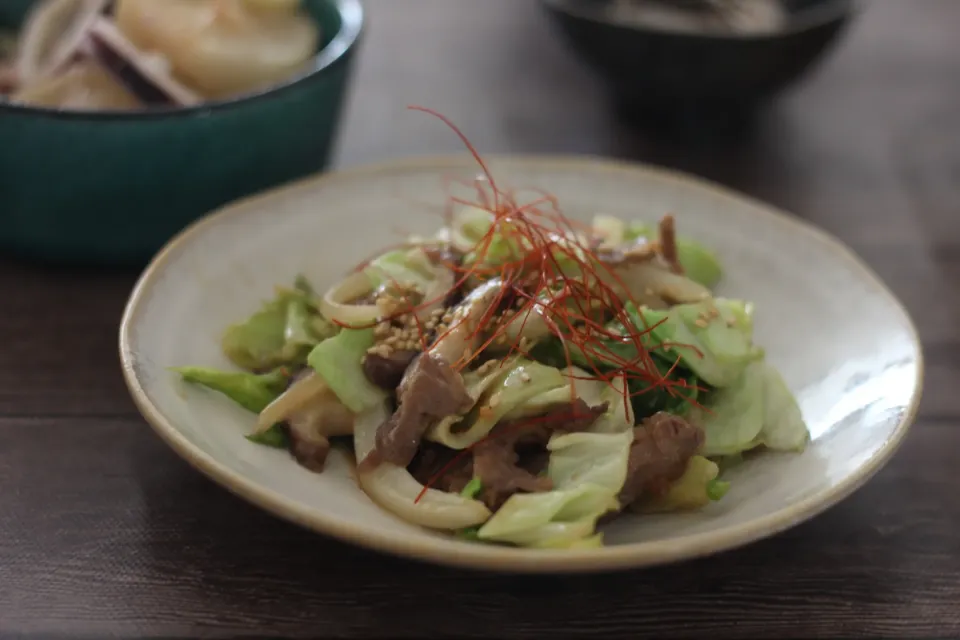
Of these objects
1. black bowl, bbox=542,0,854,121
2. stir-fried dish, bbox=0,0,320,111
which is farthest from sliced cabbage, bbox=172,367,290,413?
black bowl, bbox=542,0,854,121

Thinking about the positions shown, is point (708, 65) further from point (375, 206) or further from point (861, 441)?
point (861, 441)

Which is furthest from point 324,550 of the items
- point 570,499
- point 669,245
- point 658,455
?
point 669,245

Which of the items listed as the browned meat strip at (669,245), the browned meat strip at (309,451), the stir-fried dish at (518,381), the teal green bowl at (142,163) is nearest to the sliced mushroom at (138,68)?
the teal green bowl at (142,163)

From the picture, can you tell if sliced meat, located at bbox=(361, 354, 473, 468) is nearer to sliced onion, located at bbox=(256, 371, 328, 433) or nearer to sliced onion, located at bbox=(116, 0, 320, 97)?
sliced onion, located at bbox=(256, 371, 328, 433)

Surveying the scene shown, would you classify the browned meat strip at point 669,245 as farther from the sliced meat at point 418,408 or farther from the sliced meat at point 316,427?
the sliced meat at point 316,427

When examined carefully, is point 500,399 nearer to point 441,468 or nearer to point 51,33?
point 441,468

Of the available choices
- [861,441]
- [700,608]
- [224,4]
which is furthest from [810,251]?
[224,4]

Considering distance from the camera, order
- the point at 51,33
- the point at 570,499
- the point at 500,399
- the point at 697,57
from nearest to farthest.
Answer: the point at 570,499, the point at 500,399, the point at 51,33, the point at 697,57
